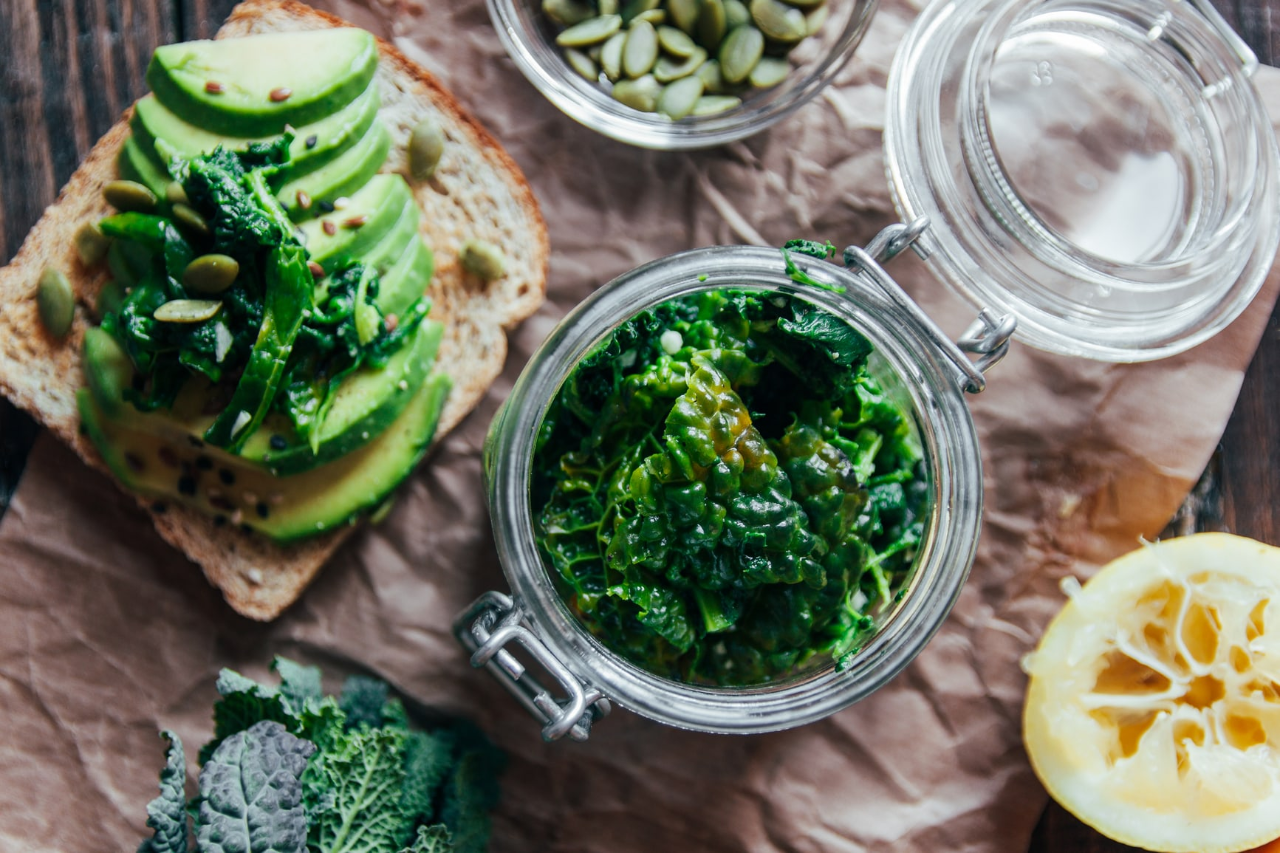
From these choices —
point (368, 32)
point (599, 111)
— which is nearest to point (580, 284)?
point (599, 111)

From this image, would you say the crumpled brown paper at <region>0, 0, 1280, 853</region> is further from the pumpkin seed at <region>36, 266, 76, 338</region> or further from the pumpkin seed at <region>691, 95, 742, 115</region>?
the pumpkin seed at <region>36, 266, 76, 338</region>

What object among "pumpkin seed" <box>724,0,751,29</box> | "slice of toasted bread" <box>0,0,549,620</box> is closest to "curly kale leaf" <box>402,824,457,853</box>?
"slice of toasted bread" <box>0,0,549,620</box>

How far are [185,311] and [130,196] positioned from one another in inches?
12.0

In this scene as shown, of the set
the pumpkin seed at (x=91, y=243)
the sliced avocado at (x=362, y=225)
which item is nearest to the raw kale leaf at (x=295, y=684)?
the sliced avocado at (x=362, y=225)

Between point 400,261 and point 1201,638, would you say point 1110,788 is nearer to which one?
point 1201,638

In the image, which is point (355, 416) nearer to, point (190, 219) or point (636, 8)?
point (190, 219)

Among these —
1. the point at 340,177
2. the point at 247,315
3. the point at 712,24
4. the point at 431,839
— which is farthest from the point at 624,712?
the point at 712,24

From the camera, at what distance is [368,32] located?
6.91 feet

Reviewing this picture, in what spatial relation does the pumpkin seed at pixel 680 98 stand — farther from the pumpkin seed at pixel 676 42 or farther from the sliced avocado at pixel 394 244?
the sliced avocado at pixel 394 244

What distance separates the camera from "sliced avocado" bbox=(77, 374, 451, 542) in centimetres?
206

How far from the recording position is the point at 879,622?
174cm

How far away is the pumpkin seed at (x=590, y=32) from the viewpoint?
2098mm

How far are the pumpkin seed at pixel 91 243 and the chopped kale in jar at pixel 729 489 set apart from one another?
1097 millimetres

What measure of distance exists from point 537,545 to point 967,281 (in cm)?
103
